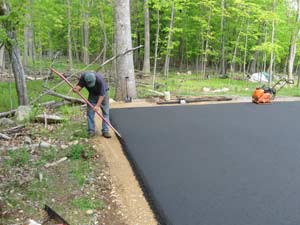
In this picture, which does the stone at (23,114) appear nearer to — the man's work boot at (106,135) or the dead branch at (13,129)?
the dead branch at (13,129)

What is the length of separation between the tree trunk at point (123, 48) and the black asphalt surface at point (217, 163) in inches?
53.5

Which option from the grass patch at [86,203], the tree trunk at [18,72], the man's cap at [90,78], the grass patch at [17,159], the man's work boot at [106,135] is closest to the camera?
the grass patch at [86,203]

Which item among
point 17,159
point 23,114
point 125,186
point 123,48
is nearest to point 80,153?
point 17,159

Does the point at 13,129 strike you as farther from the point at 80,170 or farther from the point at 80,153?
the point at 80,170

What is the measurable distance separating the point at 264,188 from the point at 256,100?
14.5 feet

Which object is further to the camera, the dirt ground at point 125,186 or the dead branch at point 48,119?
the dead branch at point 48,119

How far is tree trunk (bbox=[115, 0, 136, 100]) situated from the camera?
22.0 feet

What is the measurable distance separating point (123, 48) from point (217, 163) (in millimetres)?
4382

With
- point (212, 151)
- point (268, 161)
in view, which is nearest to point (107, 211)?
point (212, 151)

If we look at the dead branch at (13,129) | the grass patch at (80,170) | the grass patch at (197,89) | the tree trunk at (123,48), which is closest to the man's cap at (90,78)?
the grass patch at (80,170)

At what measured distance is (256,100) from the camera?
668cm

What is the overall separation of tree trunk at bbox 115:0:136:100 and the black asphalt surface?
1.36 m

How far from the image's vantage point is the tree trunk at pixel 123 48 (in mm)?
6695

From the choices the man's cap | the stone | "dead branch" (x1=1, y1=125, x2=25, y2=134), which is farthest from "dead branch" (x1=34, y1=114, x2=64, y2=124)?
the man's cap
